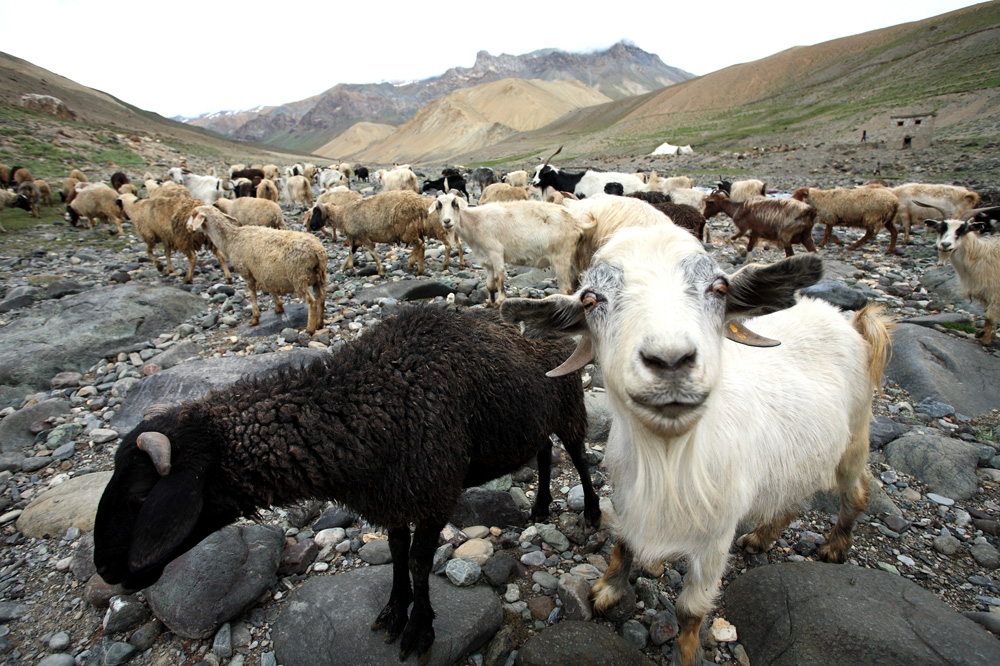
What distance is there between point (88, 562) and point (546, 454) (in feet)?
12.2

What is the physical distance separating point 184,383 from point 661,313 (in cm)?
582

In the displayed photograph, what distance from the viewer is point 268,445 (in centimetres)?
241

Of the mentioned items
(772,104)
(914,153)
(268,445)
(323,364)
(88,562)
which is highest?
(772,104)

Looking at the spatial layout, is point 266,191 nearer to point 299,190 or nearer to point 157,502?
point 299,190

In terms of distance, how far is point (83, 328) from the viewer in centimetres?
731

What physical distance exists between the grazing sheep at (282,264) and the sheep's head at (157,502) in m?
5.58

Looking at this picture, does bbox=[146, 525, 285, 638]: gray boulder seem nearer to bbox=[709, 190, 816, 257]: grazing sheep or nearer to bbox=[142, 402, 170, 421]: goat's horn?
bbox=[142, 402, 170, 421]: goat's horn

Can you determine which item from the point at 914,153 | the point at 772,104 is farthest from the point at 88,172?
the point at 772,104

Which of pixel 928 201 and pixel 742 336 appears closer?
pixel 742 336

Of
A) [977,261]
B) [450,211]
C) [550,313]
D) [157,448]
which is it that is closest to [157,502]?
[157,448]

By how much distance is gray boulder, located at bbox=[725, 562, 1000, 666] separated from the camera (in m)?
2.34

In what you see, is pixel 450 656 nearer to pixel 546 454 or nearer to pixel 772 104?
pixel 546 454

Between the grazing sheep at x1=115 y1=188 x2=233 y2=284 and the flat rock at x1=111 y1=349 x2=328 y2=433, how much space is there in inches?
226

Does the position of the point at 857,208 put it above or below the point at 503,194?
above
